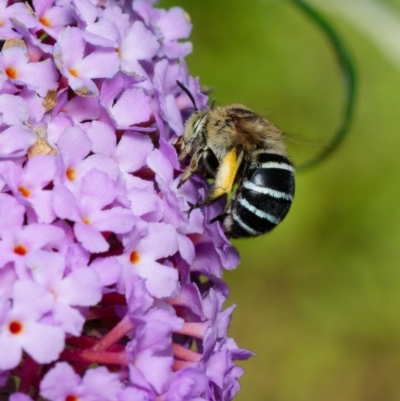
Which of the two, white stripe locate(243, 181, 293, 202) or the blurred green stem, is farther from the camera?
the blurred green stem

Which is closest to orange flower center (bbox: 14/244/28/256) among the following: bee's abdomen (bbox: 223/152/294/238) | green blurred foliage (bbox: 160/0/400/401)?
bee's abdomen (bbox: 223/152/294/238)

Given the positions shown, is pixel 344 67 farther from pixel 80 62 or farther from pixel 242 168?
pixel 80 62

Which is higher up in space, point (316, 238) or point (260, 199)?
point (260, 199)

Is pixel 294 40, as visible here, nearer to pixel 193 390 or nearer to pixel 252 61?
pixel 252 61

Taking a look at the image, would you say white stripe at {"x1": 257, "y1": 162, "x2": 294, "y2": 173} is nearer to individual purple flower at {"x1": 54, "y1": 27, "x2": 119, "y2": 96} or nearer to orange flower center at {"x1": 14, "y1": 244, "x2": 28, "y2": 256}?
individual purple flower at {"x1": 54, "y1": 27, "x2": 119, "y2": 96}

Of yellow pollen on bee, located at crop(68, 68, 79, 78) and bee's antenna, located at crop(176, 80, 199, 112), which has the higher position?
yellow pollen on bee, located at crop(68, 68, 79, 78)

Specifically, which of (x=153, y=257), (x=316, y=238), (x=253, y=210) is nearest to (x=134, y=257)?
(x=153, y=257)
